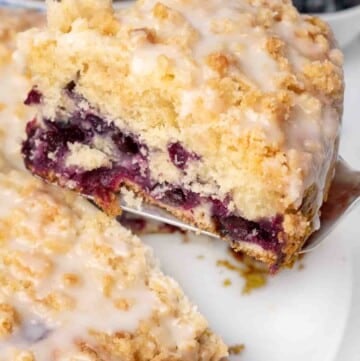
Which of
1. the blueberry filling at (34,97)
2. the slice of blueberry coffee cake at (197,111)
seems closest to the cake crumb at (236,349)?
the slice of blueberry coffee cake at (197,111)

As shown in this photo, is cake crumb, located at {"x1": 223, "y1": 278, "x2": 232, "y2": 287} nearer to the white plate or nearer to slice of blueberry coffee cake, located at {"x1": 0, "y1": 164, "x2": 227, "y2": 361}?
the white plate

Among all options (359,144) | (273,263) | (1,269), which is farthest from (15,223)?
(359,144)

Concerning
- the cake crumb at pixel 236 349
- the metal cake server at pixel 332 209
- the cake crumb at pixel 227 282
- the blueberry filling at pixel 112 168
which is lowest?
the cake crumb at pixel 236 349

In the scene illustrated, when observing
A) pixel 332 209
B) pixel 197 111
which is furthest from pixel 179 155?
pixel 332 209

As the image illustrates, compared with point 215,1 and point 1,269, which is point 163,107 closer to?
point 215,1

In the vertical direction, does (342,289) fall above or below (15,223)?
below

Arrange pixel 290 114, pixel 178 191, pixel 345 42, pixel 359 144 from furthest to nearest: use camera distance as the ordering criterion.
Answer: pixel 345 42 < pixel 359 144 < pixel 178 191 < pixel 290 114

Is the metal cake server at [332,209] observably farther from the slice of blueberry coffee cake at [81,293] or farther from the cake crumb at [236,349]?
the cake crumb at [236,349]

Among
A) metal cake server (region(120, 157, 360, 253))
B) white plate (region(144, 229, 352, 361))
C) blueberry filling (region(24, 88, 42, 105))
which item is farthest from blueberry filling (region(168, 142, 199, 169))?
blueberry filling (region(24, 88, 42, 105))
